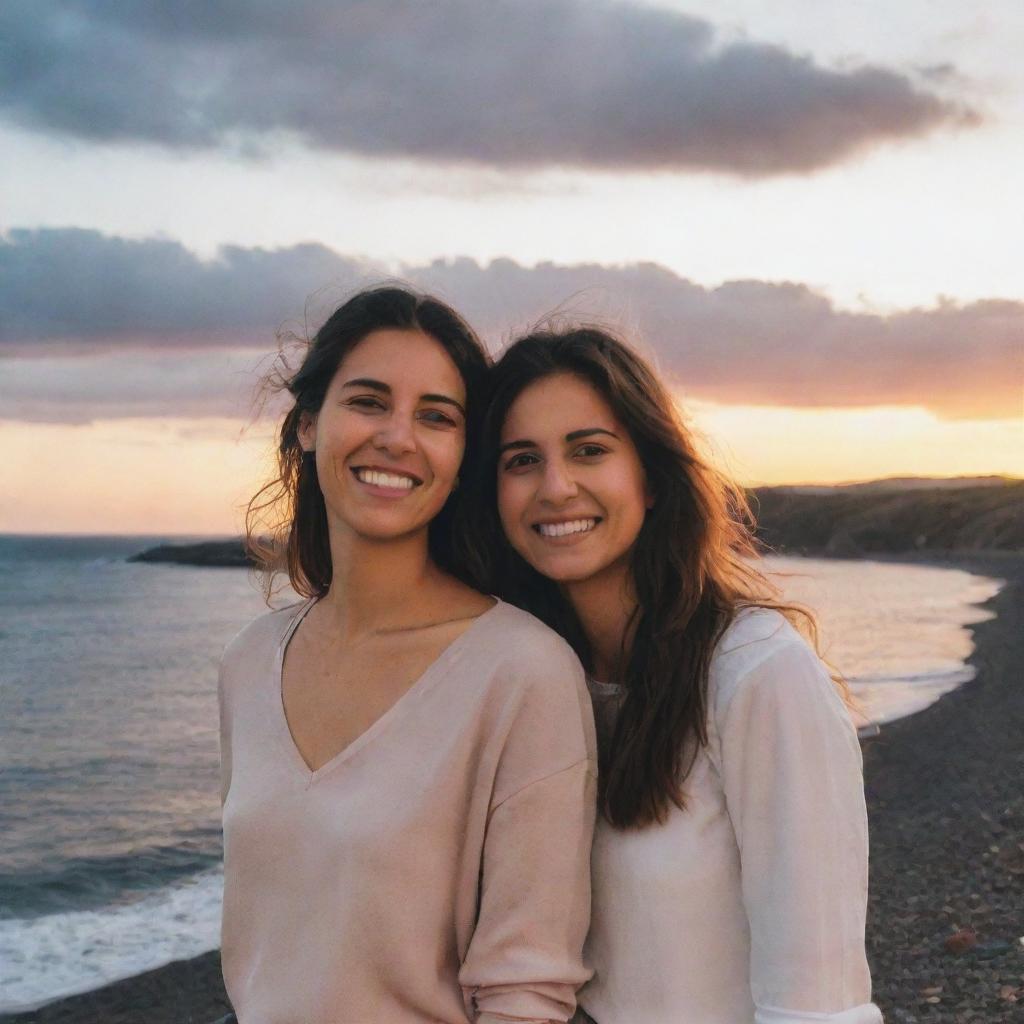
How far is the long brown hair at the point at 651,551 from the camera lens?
2.72 meters

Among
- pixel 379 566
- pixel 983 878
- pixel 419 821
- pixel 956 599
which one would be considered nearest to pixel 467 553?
pixel 379 566

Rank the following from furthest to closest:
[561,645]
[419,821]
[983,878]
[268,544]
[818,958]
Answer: [983,878] → [268,544] → [561,645] → [419,821] → [818,958]

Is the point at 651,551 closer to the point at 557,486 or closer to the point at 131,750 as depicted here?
the point at 557,486

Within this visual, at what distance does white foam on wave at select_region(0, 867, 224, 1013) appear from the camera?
315 inches

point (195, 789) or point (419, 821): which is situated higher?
point (419, 821)

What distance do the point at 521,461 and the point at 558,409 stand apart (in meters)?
0.18

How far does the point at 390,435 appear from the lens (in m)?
2.81

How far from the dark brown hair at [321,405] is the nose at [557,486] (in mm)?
246

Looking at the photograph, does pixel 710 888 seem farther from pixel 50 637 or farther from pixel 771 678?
pixel 50 637

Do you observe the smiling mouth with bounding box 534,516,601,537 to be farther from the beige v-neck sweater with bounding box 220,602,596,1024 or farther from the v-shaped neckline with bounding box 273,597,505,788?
the beige v-neck sweater with bounding box 220,602,596,1024

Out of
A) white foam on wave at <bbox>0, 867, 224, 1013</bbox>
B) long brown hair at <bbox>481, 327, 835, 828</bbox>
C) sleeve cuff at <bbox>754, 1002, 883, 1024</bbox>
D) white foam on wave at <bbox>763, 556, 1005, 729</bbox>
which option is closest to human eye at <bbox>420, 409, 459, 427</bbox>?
long brown hair at <bbox>481, 327, 835, 828</bbox>

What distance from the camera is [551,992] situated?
254cm

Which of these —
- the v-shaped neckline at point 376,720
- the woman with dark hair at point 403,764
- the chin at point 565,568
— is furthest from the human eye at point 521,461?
the v-shaped neckline at point 376,720

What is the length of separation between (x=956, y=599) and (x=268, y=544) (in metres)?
34.2
